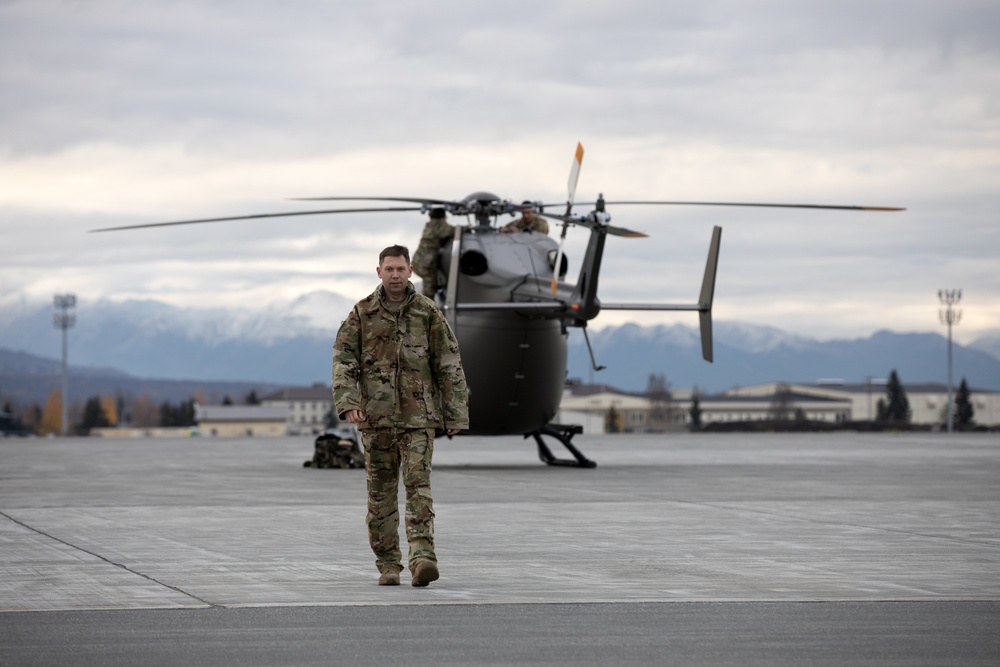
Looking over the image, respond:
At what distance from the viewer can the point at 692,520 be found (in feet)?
56.7

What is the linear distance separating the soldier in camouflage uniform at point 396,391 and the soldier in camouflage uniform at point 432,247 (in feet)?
58.9

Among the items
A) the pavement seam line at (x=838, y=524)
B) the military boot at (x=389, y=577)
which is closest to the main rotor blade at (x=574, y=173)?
the pavement seam line at (x=838, y=524)

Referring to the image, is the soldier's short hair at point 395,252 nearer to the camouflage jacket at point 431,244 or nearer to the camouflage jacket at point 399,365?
the camouflage jacket at point 399,365

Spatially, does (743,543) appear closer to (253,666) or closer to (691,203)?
(253,666)

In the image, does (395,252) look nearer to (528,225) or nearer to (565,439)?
(528,225)

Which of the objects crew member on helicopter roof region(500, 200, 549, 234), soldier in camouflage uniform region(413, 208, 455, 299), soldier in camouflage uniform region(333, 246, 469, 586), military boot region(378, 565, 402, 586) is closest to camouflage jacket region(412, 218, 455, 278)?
soldier in camouflage uniform region(413, 208, 455, 299)

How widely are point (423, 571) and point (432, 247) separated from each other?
1888 cm

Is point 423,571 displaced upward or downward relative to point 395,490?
downward

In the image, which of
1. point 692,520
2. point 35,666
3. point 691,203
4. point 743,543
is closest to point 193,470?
point 691,203

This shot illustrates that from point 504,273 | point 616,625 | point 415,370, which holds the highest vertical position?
point 504,273

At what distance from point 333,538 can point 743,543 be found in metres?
3.92

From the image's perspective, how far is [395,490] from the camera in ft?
38.9

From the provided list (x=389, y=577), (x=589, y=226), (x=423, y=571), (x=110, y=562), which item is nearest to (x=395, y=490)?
(x=389, y=577)

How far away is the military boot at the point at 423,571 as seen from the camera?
11211 millimetres
